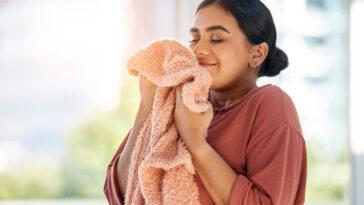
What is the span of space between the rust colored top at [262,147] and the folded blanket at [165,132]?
Answer: 0.04m

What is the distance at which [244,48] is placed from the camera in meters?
1.18

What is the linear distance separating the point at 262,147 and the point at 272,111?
69mm

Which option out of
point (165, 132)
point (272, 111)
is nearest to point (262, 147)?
point (272, 111)

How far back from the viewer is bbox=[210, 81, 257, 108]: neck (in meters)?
1.23

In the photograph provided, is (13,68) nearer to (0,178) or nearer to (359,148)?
(0,178)

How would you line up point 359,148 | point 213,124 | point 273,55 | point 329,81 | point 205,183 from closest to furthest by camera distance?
point 205,183, point 213,124, point 273,55, point 359,148, point 329,81

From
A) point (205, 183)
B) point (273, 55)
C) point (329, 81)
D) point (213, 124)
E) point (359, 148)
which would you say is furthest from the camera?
point (329, 81)

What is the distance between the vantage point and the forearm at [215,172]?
1.04 m

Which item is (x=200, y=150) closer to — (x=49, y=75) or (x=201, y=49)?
(x=201, y=49)

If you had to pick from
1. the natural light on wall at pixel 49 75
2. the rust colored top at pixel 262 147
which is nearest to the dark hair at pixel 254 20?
the rust colored top at pixel 262 147

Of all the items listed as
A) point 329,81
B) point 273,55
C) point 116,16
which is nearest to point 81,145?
point 116,16

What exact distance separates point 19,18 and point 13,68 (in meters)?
0.18

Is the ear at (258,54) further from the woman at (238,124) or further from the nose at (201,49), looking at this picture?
the nose at (201,49)

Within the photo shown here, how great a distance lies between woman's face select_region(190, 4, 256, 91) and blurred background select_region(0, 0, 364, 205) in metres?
0.98
